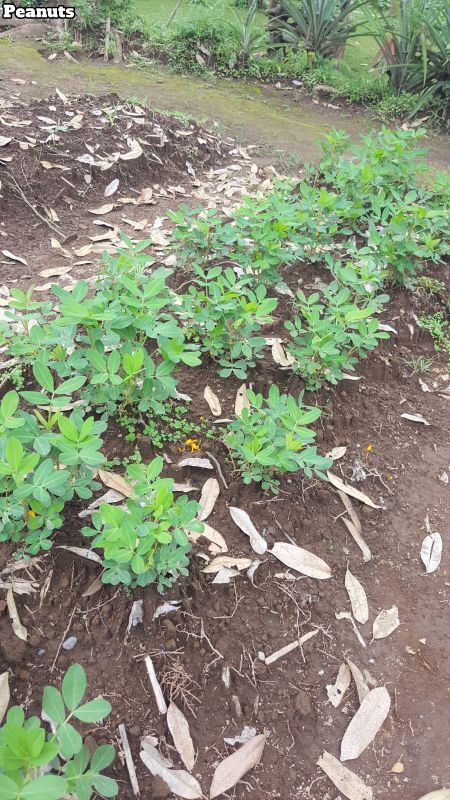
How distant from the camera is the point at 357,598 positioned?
6.04ft

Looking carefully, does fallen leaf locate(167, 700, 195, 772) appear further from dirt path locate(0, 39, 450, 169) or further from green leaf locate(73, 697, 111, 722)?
dirt path locate(0, 39, 450, 169)

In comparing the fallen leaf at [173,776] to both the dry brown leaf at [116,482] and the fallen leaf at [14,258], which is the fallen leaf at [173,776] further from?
the fallen leaf at [14,258]

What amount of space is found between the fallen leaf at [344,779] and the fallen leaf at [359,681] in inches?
7.1

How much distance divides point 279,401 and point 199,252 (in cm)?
104

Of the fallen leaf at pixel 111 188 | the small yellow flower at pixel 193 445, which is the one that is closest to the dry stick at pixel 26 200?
the fallen leaf at pixel 111 188

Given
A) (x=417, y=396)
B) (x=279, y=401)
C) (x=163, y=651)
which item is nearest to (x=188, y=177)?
(x=417, y=396)

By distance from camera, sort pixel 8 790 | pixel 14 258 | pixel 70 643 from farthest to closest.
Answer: pixel 14 258 → pixel 70 643 → pixel 8 790

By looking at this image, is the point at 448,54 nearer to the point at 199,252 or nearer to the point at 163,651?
the point at 199,252

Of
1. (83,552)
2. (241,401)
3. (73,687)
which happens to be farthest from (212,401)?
(73,687)

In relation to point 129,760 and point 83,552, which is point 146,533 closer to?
point 83,552

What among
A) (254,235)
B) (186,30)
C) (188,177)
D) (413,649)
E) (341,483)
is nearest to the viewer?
(413,649)

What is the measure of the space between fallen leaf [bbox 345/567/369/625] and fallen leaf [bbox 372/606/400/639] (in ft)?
0.12

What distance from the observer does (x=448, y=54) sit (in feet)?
19.7

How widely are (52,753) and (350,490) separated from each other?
1.36 m
